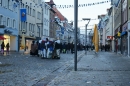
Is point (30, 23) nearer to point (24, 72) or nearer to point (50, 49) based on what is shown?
point (50, 49)

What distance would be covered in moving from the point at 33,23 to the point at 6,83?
199 ft

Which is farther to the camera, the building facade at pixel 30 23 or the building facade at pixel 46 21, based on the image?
the building facade at pixel 46 21

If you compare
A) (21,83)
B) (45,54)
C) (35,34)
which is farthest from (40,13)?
(21,83)

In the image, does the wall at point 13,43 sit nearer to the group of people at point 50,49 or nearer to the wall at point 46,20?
the wall at point 46,20

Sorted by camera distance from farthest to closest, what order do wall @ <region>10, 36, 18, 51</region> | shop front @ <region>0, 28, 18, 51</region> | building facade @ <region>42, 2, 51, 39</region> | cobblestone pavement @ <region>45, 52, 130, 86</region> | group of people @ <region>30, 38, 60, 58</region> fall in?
building facade @ <region>42, 2, 51, 39</region>
wall @ <region>10, 36, 18, 51</region>
shop front @ <region>0, 28, 18, 51</region>
group of people @ <region>30, 38, 60, 58</region>
cobblestone pavement @ <region>45, 52, 130, 86</region>

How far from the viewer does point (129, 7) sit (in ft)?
116

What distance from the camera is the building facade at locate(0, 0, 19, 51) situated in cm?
4960

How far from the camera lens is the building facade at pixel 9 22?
4960 cm

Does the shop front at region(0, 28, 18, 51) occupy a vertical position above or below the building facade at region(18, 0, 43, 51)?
below

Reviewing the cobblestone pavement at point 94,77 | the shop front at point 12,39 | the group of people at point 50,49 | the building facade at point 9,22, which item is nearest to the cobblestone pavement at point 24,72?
the cobblestone pavement at point 94,77

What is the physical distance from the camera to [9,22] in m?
53.1

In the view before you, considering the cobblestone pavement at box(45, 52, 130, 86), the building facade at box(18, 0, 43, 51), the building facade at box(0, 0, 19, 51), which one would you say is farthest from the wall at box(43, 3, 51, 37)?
the cobblestone pavement at box(45, 52, 130, 86)

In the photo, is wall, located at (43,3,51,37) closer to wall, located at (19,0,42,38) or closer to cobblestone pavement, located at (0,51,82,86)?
wall, located at (19,0,42,38)

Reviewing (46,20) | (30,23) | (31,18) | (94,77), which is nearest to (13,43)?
(30,23)
